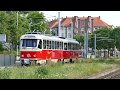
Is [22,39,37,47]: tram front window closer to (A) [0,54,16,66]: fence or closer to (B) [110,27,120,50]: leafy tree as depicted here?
(A) [0,54,16,66]: fence

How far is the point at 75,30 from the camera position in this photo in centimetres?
18438

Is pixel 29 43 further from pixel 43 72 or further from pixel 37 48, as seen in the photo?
pixel 43 72

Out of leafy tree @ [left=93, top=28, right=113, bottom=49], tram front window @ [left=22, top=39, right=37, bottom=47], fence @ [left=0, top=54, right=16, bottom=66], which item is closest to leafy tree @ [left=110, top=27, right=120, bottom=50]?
leafy tree @ [left=93, top=28, right=113, bottom=49]

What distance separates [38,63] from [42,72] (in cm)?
1224

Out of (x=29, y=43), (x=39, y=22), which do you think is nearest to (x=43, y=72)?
(x=29, y=43)

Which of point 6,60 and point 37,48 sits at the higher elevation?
point 37,48

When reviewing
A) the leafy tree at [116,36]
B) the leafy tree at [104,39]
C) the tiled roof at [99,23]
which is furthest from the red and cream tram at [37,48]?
the tiled roof at [99,23]

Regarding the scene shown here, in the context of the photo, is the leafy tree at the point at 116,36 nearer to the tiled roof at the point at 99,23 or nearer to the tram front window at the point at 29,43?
the tram front window at the point at 29,43

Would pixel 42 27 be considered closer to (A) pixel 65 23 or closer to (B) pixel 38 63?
(B) pixel 38 63

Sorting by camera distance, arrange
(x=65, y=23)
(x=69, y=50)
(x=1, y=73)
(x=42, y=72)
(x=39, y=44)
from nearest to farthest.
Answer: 1. (x=1, y=73)
2. (x=42, y=72)
3. (x=39, y=44)
4. (x=69, y=50)
5. (x=65, y=23)

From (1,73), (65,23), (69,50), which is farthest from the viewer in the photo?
(65,23)

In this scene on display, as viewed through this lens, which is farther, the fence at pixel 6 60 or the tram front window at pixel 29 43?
the fence at pixel 6 60
